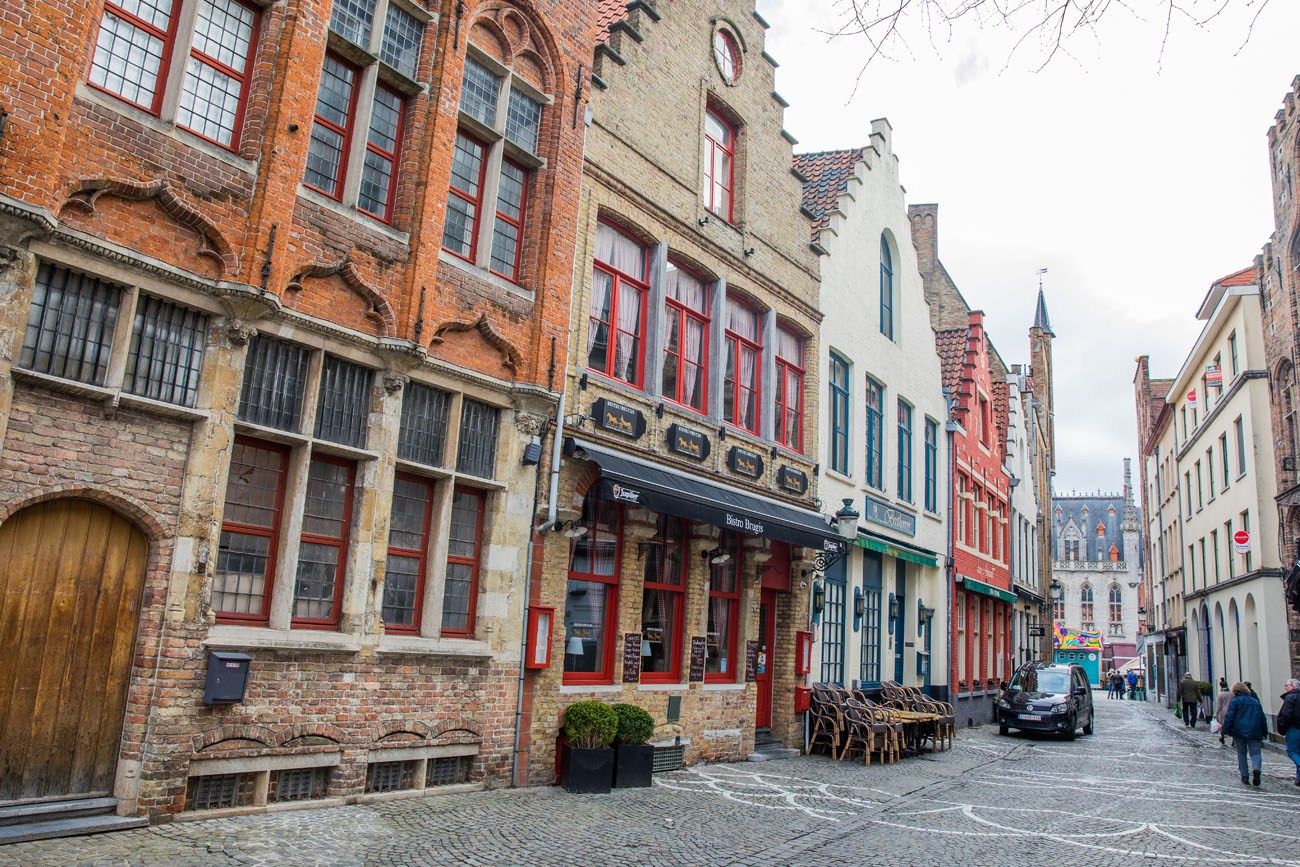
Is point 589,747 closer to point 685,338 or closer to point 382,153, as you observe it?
point 685,338

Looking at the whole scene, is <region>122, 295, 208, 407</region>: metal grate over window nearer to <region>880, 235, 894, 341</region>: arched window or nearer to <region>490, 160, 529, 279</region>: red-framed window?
<region>490, 160, 529, 279</region>: red-framed window

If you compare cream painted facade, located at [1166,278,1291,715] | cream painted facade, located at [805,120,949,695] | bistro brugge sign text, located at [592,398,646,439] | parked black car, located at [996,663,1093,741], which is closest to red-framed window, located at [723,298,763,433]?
cream painted facade, located at [805,120,949,695]

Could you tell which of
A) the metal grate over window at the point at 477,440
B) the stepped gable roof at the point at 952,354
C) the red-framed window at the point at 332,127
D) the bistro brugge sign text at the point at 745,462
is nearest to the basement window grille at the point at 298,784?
the metal grate over window at the point at 477,440

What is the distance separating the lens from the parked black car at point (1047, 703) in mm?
22984

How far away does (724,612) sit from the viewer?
612 inches

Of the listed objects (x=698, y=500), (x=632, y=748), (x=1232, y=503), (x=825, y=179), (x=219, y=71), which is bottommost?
(x=632, y=748)

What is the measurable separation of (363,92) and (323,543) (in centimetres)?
454

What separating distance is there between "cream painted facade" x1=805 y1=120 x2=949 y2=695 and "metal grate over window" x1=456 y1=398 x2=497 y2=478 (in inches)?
335

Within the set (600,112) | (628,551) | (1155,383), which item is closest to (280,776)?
(628,551)

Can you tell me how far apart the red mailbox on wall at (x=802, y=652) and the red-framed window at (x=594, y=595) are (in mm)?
5056

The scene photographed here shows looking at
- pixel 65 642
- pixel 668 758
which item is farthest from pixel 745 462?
pixel 65 642

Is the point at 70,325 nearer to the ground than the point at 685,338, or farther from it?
nearer to the ground

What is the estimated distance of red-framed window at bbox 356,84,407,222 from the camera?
10.4 meters

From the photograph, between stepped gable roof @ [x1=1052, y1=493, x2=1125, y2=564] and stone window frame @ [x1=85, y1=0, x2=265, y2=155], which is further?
stepped gable roof @ [x1=1052, y1=493, x2=1125, y2=564]
